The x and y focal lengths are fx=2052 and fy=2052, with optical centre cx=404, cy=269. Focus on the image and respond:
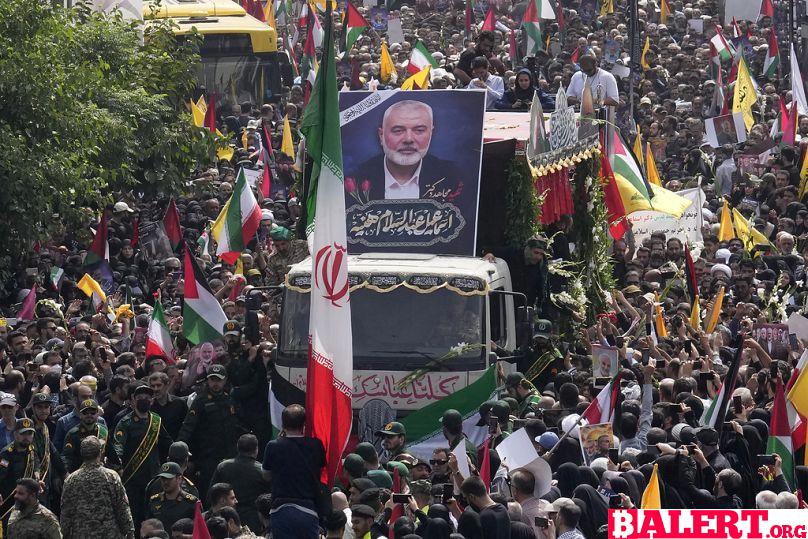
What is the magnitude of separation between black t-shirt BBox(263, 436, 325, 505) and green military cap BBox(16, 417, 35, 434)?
259 centimetres

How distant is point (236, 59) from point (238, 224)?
11.8 metres

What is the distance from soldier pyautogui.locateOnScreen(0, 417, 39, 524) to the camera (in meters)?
14.8

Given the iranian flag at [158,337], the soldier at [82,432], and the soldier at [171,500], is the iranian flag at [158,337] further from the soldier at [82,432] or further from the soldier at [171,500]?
the soldier at [171,500]

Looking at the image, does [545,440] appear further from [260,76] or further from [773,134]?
[260,76]

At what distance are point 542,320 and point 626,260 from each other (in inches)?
201

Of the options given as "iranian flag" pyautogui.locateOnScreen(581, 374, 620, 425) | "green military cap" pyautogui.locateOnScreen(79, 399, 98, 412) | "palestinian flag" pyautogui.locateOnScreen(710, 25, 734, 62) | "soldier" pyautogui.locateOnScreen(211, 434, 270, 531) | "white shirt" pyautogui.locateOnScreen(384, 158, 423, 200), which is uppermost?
"palestinian flag" pyautogui.locateOnScreen(710, 25, 734, 62)

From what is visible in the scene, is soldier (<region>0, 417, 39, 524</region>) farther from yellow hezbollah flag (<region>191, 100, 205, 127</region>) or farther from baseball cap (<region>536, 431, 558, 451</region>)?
yellow hezbollah flag (<region>191, 100, 205, 127</region>)

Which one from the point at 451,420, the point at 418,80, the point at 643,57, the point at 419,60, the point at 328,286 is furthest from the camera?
the point at 643,57

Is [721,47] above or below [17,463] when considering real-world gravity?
above

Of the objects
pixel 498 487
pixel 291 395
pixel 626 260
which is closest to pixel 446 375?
pixel 291 395

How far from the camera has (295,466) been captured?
13.0 m

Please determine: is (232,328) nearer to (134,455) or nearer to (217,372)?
(217,372)

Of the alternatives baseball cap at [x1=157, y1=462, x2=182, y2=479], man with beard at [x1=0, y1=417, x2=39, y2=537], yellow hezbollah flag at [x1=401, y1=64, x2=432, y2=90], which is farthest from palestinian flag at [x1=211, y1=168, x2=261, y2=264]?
baseball cap at [x1=157, y1=462, x2=182, y2=479]

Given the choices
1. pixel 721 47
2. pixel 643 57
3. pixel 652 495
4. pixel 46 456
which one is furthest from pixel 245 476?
pixel 643 57
